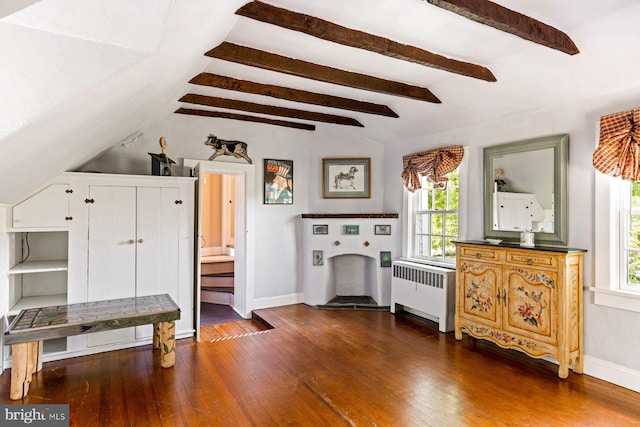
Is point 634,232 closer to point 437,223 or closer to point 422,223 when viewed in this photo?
point 437,223

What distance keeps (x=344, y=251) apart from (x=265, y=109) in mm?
2108

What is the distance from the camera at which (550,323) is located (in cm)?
293

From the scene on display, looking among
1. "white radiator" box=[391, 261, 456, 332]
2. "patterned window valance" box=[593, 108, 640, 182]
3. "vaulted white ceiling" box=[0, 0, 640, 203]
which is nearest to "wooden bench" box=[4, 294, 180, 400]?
"vaulted white ceiling" box=[0, 0, 640, 203]

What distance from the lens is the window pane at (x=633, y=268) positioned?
2.80 m

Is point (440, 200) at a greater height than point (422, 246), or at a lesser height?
greater

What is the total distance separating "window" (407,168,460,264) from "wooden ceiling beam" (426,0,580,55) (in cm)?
183

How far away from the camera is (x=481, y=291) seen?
11.3 ft

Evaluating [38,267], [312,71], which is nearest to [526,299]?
[312,71]

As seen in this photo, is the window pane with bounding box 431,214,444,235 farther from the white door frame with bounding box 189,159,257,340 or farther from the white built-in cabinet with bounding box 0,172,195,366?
the white built-in cabinet with bounding box 0,172,195,366

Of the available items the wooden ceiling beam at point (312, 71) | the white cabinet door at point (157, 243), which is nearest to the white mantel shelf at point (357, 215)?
the wooden ceiling beam at point (312, 71)

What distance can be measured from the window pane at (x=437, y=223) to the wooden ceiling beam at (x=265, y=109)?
5.32 feet

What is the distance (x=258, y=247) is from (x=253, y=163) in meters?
1.13

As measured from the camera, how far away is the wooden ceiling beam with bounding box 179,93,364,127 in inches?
156

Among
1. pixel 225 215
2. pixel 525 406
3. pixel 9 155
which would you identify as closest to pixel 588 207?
pixel 525 406
